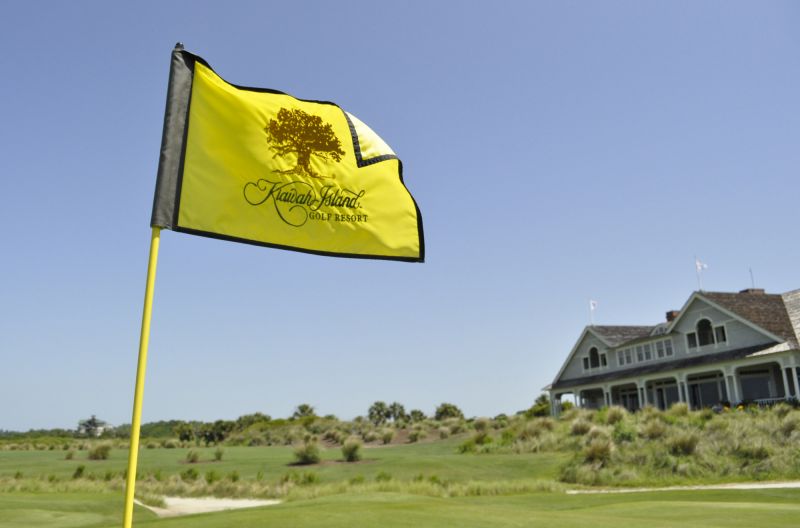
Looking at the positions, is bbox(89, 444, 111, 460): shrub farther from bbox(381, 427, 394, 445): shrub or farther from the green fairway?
the green fairway

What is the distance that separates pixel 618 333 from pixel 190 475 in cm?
3746

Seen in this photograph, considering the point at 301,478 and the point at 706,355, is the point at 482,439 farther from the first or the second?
the point at 706,355

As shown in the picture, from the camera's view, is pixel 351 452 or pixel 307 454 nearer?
pixel 307 454

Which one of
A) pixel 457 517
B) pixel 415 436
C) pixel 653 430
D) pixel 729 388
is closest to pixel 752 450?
pixel 653 430

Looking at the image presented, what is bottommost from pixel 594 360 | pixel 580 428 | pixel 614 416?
pixel 580 428

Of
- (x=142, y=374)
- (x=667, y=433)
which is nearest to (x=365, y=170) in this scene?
(x=142, y=374)

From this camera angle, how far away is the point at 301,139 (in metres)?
6.96

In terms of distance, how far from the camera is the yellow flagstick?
4.98m

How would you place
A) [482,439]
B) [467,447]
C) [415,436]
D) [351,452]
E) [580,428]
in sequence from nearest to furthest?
[351,452] < [580,428] < [467,447] < [482,439] < [415,436]

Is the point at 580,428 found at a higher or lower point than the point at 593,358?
lower

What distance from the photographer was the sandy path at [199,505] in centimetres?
1834

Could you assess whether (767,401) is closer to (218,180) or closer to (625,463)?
(625,463)

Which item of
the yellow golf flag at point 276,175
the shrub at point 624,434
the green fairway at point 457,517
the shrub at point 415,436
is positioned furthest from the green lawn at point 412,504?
the shrub at point 415,436

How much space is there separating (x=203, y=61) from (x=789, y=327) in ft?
129
